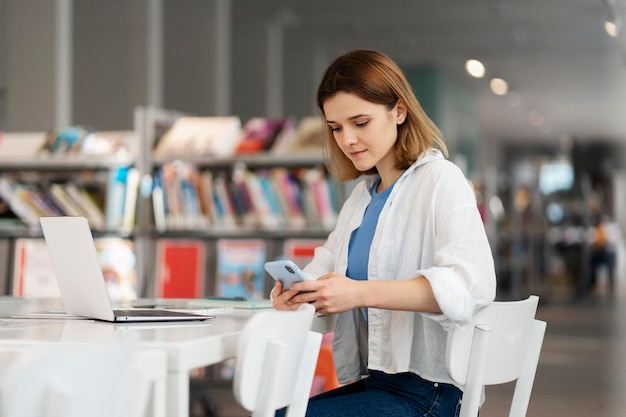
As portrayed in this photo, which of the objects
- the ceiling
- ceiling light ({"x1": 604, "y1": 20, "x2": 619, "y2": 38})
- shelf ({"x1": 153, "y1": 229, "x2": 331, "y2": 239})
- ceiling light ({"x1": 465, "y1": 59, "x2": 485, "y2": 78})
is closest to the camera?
shelf ({"x1": 153, "y1": 229, "x2": 331, "y2": 239})

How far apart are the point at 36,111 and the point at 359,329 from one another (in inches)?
252

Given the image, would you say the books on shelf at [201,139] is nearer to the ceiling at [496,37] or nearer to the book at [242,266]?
the book at [242,266]

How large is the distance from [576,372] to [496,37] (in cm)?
669

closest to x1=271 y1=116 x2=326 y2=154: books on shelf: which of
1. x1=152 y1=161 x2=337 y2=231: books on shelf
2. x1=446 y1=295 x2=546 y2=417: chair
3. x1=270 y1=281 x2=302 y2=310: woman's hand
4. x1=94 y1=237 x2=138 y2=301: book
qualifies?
x1=152 y1=161 x2=337 y2=231: books on shelf

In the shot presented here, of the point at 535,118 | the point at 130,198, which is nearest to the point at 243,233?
the point at 130,198

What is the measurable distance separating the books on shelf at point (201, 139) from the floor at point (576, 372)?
132cm

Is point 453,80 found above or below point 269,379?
above

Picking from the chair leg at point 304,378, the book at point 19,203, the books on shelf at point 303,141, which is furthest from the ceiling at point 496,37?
the chair leg at point 304,378

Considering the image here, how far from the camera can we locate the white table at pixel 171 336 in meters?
1.49

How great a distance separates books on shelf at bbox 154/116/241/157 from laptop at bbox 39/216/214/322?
3.35 metres

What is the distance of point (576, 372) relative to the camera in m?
7.22

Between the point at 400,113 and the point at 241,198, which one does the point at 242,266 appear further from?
the point at 400,113

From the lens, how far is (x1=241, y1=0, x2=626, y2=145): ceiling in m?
11.6

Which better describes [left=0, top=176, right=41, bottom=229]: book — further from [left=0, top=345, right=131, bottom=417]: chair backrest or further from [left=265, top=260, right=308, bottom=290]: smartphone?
[left=0, top=345, right=131, bottom=417]: chair backrest
